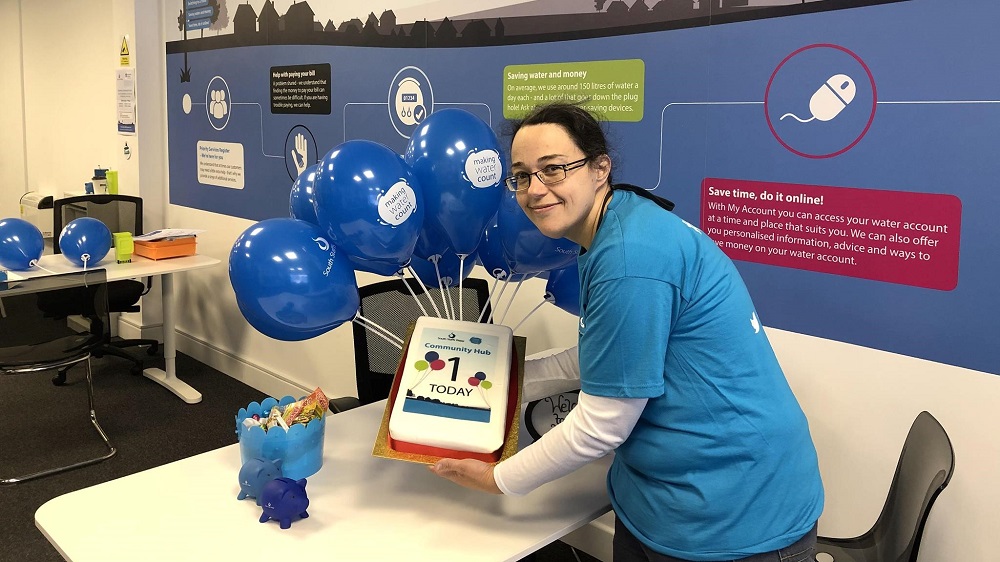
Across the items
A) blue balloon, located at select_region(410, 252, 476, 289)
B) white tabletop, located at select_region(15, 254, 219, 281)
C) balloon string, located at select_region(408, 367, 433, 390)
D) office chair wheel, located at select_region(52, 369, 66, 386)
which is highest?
blue balloon, located at select_region(410, 252, 476, 289)

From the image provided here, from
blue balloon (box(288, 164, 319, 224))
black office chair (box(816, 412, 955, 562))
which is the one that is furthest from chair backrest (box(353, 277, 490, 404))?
black office chair (box(816, 412, 955, 562))

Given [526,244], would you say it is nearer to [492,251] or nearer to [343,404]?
[492,251]

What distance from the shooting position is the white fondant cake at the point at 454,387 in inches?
65.2

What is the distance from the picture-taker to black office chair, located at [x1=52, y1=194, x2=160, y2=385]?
4445mm

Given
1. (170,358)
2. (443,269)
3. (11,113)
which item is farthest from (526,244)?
(11,113)

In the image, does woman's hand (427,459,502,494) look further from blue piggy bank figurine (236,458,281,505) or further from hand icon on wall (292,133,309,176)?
hand icon on wall (292,133,309,176)

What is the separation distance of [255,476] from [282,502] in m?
0.12

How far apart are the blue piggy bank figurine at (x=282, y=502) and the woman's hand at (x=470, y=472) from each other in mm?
269

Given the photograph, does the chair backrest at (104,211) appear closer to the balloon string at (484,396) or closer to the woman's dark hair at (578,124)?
the balloon string at (484,396)

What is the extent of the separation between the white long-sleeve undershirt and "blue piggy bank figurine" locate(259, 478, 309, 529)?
39cm

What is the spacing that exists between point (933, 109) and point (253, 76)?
10.8 ft

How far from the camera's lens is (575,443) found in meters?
1.42

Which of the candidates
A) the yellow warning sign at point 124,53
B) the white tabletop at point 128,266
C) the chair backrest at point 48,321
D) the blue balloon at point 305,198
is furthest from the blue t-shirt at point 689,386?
the yellow warning sign at point 124,53

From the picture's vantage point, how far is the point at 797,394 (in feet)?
7.32
